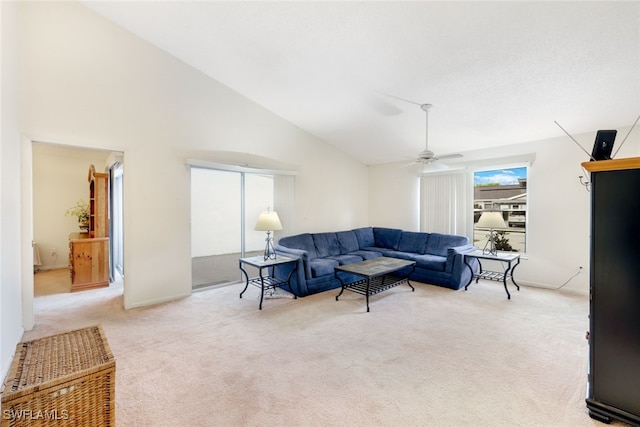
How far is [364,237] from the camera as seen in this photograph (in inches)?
250

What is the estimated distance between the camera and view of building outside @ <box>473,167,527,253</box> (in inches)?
200

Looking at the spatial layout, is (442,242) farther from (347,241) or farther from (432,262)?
(347,241)

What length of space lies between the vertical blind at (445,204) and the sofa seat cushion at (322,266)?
243cm

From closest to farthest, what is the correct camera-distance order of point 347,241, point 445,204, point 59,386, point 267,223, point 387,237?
point 59,386 → point 267,223 → point 445,204 → point 347,241 → point 387,237

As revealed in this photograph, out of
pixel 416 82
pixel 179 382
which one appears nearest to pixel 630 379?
pixel 179 382

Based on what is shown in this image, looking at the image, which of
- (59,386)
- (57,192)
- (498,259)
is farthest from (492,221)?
(57,192)

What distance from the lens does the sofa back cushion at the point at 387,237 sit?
614 centimetres

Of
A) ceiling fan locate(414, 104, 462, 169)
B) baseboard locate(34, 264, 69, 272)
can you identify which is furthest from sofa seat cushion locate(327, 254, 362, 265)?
baseboard locate(34, 264, 69, 272)

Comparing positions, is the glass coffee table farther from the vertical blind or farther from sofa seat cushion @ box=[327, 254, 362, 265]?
the vertical blind

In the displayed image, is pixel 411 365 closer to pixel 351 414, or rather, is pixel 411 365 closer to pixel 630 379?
pixel 351 414

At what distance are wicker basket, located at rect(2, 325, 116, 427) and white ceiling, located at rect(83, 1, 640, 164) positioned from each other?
127 inches

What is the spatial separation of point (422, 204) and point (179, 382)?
529 centimetres

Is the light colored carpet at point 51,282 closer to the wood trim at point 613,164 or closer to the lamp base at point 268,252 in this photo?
the lamp base at point 268,252

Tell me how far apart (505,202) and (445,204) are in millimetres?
1006
